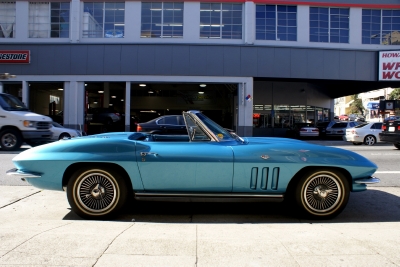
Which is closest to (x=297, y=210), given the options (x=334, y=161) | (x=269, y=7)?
(x=334, y=161)

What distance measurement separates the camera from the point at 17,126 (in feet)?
44.0

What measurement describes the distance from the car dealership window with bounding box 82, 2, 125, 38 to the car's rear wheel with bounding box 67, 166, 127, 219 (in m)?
20.3

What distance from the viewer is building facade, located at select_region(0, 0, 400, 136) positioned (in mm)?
23422

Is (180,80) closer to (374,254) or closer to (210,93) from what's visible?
(210,93)

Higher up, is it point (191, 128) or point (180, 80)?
Answer: point (180, 80)

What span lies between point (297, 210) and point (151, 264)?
2.42 meters

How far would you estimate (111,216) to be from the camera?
191 inches

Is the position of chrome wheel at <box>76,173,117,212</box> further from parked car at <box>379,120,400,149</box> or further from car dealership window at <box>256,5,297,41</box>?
car dealership window at <box>256,5,297,41</box>

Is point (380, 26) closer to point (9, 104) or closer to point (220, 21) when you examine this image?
point (220, 21)

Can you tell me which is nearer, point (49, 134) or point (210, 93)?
point (49, 134)

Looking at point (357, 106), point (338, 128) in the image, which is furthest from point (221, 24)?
point (357, 106)

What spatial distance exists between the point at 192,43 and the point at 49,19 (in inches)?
374

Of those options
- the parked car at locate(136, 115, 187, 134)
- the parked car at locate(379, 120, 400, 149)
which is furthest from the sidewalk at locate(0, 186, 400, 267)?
the parked car at locate(379, 120, 400, 149)

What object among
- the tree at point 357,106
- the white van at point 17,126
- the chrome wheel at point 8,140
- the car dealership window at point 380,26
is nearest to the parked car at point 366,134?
the car dealership window at point 380,26
